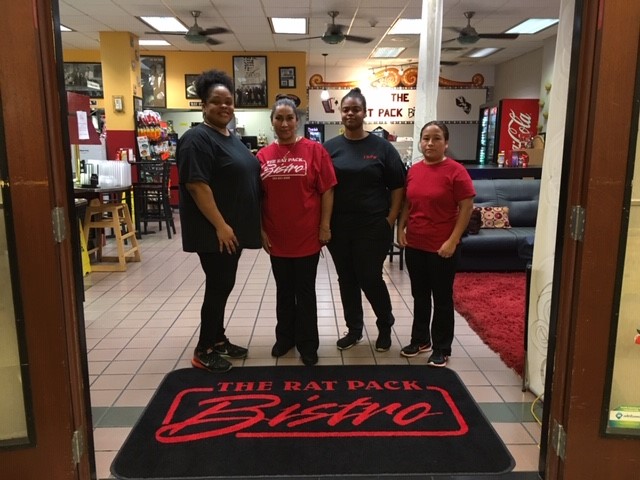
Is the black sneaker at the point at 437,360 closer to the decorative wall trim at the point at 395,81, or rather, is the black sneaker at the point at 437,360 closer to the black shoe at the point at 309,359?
the black shoe at the point at 309,359

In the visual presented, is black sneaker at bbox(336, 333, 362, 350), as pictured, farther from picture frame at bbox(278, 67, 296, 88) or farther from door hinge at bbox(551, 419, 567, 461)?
picture frame at bbox(278, 67, 296, 88)

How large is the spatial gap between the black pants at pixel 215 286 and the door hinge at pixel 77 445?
3.57ft

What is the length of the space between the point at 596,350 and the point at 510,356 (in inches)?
58.2

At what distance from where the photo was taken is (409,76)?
12117mm

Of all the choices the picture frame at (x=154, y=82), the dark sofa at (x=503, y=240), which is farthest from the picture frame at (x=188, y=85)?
the dark sofa at (x=503, y=240)

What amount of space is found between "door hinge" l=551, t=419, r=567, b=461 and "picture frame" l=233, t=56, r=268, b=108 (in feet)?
30.3

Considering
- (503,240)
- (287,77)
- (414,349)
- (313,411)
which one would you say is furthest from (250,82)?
(313,411)

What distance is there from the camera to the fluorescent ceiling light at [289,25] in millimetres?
7836

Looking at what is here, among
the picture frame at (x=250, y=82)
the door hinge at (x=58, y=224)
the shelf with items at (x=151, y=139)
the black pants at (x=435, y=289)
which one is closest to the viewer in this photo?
the door hinge at (x=58, y=224)

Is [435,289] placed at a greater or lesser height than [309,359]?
greater

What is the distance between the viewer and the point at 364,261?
9.71 feet

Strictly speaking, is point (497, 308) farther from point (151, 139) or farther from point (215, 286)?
point (151, 139)

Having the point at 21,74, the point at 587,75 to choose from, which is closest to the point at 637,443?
the point at 587,75

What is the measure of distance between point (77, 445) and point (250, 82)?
9255 mm
